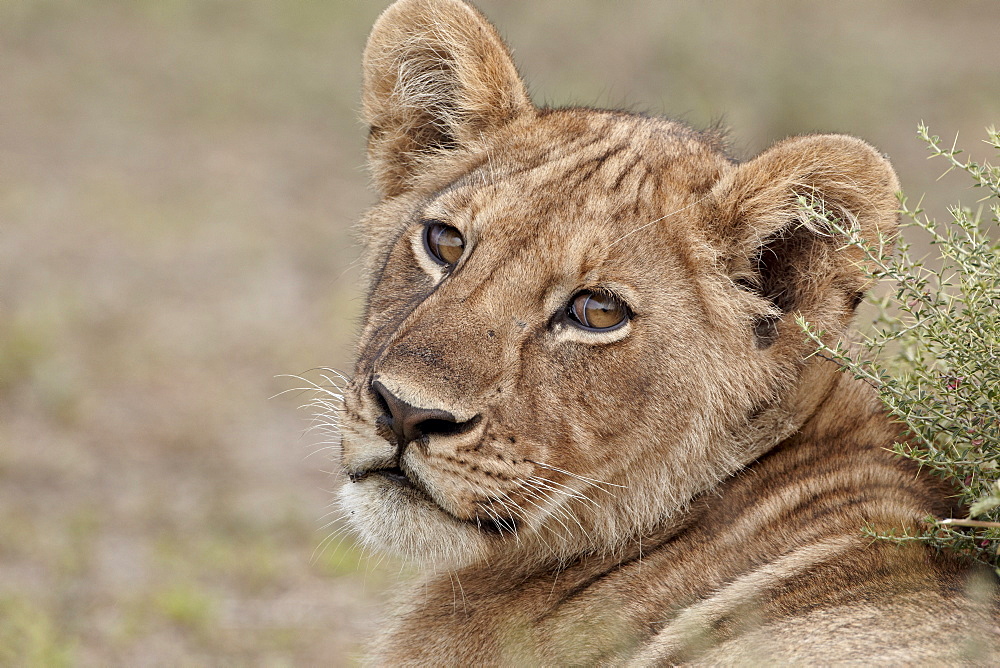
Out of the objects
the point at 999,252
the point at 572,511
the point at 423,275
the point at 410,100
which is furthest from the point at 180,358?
the point at 999,252

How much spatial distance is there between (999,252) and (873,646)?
138 cm

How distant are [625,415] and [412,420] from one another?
82 centimetres

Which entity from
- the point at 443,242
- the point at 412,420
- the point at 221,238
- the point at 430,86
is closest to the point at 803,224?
the point at 443,242

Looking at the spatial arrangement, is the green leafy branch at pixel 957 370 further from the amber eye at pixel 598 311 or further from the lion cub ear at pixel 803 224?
the amber eye at pixel 598 311

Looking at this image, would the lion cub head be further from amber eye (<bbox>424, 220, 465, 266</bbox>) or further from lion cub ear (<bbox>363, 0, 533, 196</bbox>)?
lion cub ear (<bbox>363, 0, 533, 196</bbox>)

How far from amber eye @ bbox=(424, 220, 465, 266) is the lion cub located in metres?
0.01

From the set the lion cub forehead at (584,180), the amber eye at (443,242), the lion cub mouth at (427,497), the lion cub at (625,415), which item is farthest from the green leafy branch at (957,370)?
the amber eye at (443,242)

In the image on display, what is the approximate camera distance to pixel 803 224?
3.78m

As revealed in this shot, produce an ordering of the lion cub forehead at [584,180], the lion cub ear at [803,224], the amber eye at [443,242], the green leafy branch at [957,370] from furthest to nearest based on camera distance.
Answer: the amber eye at [443,242] → the lion cub forehead at [584,180] → the lion cub ear at [803,224] → the green leafy branch at [957,370]

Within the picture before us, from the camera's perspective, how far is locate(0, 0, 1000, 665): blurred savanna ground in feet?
19.7

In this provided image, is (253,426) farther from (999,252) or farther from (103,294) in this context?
(999,252)

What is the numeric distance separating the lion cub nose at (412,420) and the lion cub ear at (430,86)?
5.46ft

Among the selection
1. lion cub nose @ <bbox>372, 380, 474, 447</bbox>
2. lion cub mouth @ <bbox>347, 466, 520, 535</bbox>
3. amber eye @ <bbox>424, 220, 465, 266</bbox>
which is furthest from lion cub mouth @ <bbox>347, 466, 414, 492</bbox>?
amber eye @ <bbox>424, 220, 465, 266</bbox>

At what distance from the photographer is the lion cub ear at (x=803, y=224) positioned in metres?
3.71
